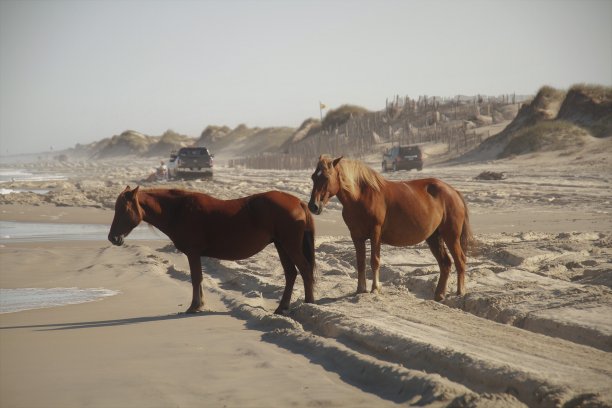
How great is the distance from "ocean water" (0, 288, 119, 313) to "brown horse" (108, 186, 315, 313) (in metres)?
1.38

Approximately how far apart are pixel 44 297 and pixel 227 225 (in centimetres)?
331

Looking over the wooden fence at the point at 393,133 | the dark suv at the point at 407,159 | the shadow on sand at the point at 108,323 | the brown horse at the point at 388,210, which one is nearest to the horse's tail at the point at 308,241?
the brown horse at the point at 388,210

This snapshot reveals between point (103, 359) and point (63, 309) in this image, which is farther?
point (63, 309)

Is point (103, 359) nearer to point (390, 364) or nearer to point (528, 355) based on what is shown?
point (390, 364)

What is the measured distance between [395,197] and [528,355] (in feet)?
13.2

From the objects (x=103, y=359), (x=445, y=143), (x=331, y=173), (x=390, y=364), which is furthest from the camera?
(x=445, y=143)

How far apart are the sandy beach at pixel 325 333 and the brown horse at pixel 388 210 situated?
542 millimetres

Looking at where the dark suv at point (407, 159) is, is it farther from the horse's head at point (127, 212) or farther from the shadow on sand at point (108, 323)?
the shadow on sand at point (108, 323)

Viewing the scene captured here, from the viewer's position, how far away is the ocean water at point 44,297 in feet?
36.7

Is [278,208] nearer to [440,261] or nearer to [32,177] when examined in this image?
[440,261]

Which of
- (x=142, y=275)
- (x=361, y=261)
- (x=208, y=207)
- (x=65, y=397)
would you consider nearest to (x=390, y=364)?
(x=65, y=397)

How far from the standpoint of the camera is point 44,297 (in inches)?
468

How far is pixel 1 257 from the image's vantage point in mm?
16188

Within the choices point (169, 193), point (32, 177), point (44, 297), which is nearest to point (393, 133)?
point (32, 177)
